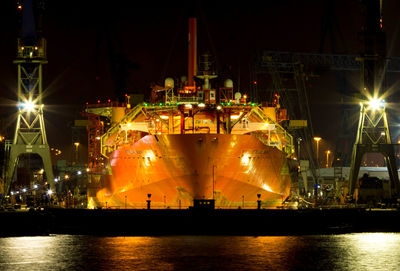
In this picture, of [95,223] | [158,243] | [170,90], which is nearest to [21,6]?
[170,90]

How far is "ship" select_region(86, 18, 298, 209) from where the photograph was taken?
68188mm

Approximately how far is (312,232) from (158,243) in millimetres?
15065

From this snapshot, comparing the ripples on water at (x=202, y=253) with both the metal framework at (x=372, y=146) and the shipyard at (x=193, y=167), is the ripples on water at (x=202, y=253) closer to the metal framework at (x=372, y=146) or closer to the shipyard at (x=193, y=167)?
the shipyard at (x=193, y=167)

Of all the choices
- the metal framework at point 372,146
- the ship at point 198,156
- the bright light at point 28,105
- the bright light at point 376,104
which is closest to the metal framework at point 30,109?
the bright light at point 28,105

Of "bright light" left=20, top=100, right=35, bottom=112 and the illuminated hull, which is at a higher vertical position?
"bright light" left=20, top=100, right=35, bottom=112

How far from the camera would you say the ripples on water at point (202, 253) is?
55.0 m

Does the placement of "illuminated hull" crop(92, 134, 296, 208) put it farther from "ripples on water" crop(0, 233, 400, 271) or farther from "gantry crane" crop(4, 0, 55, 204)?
"gantry crane" crop(4, 0, 55, 204)

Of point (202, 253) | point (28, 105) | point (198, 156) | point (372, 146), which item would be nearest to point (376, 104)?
point (372, 146)

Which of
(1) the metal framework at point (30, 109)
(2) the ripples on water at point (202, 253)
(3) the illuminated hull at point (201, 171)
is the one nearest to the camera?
(2) the ripples on water at point (202, 253)

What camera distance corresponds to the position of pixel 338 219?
242 ft

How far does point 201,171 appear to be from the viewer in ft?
223

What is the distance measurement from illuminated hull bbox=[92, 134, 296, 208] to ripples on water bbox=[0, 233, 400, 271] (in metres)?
3.36

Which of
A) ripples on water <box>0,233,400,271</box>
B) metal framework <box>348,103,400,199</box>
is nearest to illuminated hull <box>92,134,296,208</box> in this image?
ripples on water <box>0,233,400,271</box>

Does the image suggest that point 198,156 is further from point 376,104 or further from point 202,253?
point 376,104
